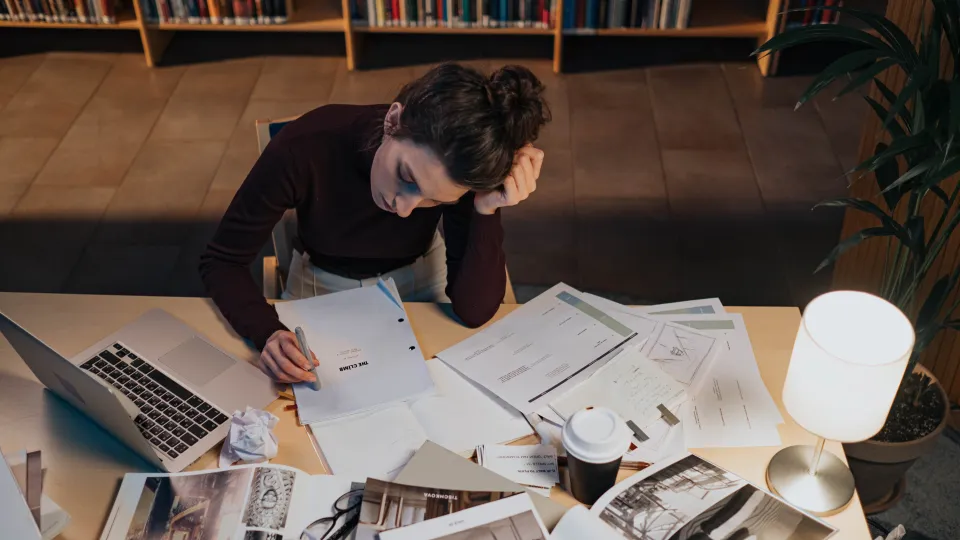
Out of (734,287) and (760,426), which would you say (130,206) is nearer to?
(734,287)

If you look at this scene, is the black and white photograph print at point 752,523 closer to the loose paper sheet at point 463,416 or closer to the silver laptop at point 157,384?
the loose paper sheet at point 463,416

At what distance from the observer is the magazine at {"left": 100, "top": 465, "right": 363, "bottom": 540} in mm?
1328

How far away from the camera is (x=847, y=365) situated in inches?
49.8

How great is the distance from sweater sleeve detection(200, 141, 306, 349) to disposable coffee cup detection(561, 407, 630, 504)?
63 centimetres

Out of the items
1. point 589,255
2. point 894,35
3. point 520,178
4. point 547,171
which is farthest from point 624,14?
point 520,178

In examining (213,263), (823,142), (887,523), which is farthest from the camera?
(823,142)

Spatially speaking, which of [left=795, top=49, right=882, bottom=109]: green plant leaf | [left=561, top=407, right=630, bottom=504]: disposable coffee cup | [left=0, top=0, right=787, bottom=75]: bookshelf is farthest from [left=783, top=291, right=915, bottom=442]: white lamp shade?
[left=0, top=0, right=787, bottom=75]: bookshelf

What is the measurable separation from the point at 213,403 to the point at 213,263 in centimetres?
34

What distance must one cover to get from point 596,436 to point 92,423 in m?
0.82

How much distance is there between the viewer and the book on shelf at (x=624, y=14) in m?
3.84

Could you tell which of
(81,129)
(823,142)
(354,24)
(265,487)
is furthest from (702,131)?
(265,487)

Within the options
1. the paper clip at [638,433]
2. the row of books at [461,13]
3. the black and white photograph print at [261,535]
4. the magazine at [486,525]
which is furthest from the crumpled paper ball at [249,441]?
the row of books at [461,13]

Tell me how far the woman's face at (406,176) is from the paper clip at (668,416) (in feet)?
1.63

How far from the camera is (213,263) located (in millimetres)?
1781
